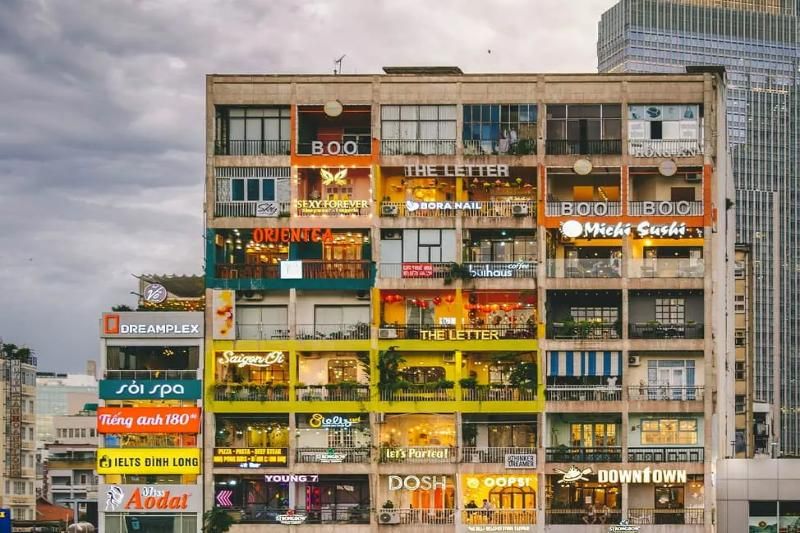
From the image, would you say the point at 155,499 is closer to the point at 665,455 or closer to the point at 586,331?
the point at 586,331

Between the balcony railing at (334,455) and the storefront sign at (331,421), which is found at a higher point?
the storefront sign at (331,421)

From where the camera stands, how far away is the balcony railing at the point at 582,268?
10556 cm

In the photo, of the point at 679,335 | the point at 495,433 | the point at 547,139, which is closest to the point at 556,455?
the point at 495,433

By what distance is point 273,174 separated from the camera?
106500 millimetres

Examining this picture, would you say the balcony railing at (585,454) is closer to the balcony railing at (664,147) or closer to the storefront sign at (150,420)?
the balcony railing at (664,147)

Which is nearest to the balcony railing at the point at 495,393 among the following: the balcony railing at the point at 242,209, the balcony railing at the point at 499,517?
the balcony railing at the point at 499,517

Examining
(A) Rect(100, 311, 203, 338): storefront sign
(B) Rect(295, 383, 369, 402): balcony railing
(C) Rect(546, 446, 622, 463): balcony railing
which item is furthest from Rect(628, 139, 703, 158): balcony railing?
(A) Rect(100, 311, 203, 338): storefront sign

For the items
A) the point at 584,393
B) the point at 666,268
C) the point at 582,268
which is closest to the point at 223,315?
the point at 582,268

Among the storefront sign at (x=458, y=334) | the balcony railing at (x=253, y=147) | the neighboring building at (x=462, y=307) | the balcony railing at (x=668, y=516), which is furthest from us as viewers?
the balcony railing at (x=253, y=147)

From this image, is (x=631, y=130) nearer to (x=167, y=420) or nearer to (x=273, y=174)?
(x=273, y=174)

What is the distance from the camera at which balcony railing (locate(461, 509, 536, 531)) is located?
10294cm

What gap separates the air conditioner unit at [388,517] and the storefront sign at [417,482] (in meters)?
2.14

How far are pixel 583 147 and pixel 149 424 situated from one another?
34.9 metres

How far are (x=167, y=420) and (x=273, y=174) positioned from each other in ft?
59.6
